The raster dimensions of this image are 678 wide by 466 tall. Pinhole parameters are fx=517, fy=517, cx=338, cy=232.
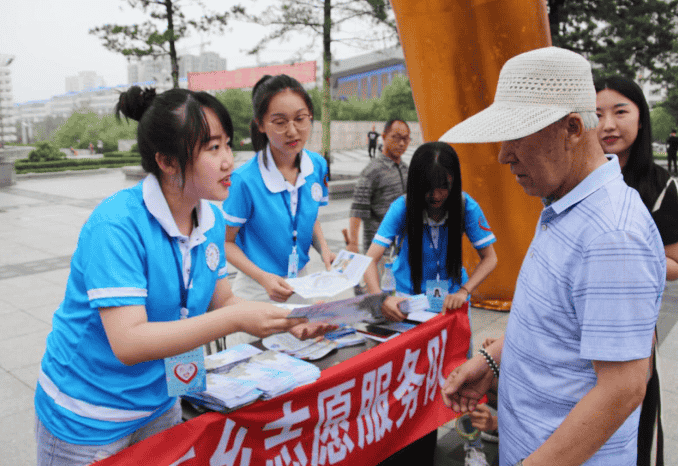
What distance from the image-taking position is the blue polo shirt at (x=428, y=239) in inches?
98.1

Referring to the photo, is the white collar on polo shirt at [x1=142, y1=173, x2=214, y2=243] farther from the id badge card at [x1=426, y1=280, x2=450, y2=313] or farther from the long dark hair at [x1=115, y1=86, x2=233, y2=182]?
the id badge card at [x1=426, y1=280, x2=450, y2=313]

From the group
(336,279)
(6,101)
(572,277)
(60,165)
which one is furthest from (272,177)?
(6,101)

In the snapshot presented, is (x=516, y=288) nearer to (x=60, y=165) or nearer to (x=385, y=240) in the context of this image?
(x=385, y=240)

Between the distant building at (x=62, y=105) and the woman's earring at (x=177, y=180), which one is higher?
the distant building at (x=62, y=105)

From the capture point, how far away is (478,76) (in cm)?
430

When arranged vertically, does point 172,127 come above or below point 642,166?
above

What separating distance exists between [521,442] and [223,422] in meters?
0.82

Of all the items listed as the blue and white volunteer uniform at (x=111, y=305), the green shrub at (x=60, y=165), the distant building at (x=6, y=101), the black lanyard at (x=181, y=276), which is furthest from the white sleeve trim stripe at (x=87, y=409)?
the distant building at (x=6, y=101)

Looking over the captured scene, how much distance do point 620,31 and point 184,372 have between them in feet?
54.2

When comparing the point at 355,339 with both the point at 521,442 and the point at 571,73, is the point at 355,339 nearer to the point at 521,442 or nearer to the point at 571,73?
the point at 521,442

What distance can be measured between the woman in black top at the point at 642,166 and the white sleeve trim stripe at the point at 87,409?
1.67 metres

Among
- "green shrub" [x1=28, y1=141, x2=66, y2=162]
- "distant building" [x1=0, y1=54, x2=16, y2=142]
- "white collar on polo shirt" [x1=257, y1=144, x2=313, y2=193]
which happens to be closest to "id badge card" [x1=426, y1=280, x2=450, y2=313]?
"white collar on polo shirt" [x1=257, y1=144, x2=313, y2=193]

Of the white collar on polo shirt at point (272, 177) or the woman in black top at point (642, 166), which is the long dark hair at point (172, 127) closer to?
the white collar on polo shirt at point (272, 177)

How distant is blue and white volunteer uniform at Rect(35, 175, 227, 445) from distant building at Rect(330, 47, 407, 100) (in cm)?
6912
